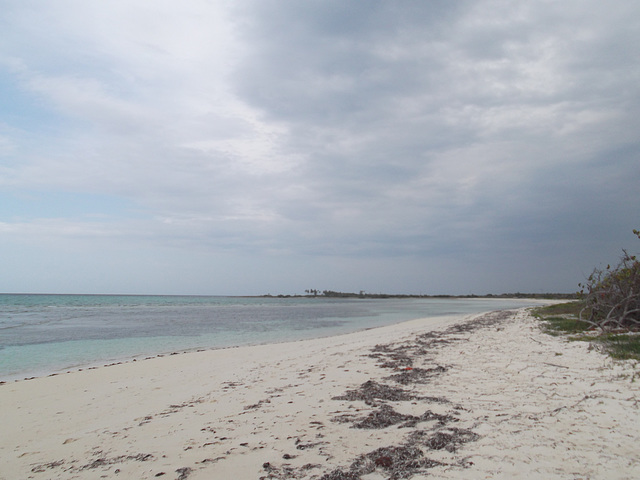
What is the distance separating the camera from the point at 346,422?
475 cm

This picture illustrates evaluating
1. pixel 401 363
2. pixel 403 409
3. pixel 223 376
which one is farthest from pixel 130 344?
pixel 403 409

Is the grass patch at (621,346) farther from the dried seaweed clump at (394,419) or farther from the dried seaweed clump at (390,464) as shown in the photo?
the dried seaweed clump at (390,464)

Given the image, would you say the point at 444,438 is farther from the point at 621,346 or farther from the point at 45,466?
the point at 621,346

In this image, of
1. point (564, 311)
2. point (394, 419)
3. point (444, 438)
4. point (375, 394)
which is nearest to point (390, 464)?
point (444, 438)

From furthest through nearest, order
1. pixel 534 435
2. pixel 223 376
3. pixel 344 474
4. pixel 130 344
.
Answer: pixel 130 344, pixel 223 376, pixel 534 435, pixel 344 474

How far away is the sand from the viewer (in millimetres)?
3539

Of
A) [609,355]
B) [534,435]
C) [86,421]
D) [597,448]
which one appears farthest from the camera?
[609,355]

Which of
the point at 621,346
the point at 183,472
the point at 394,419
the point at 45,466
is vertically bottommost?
the point at 45,466

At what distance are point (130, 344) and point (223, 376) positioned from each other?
9603 millimetres

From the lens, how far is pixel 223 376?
8.49 metres

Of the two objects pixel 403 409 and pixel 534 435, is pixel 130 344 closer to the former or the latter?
pixel 403 409

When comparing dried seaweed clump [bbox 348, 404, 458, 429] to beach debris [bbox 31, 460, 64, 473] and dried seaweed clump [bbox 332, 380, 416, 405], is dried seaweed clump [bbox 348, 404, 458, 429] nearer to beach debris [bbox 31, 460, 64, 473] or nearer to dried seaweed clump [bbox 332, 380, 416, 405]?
dried seaweed clump [bbox 332, 380, 416, 405]

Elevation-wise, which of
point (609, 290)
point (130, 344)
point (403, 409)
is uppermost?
point (609, 290)

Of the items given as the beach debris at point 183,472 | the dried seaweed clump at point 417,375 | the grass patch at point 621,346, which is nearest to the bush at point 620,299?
the grass patch at point 621,346
